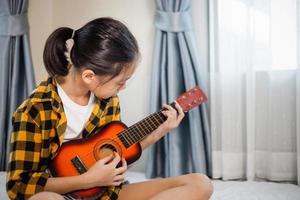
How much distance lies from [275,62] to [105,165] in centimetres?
114

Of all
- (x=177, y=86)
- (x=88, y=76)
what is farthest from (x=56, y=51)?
(x=177, y=86)

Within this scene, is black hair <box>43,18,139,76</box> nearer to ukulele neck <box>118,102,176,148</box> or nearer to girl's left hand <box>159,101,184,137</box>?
ukulele neck <box>118,102,176,148</box>

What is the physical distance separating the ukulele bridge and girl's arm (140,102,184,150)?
0.86 feet

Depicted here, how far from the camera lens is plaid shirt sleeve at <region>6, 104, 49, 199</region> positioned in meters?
0.85

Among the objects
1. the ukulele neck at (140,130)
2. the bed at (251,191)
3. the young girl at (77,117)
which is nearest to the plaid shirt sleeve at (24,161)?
the young girl at (77,117)

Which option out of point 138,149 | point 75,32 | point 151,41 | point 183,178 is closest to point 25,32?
point 151,41

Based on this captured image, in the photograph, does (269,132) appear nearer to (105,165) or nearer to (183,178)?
(183,178)

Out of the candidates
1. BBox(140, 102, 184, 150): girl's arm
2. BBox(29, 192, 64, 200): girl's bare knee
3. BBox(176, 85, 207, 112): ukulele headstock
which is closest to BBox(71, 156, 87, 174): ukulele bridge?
BBox(29, 192, 64, 200): girl's bare knee

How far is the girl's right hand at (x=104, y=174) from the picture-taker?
91 centimetres

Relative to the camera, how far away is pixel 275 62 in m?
1.65

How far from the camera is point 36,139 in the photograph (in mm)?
890

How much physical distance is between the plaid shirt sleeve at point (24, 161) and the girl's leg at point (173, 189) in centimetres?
30

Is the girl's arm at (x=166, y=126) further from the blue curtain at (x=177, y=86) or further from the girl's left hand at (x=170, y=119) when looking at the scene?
the blue curtain at (x=177, y=86)

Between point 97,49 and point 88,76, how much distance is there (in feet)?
0.30
